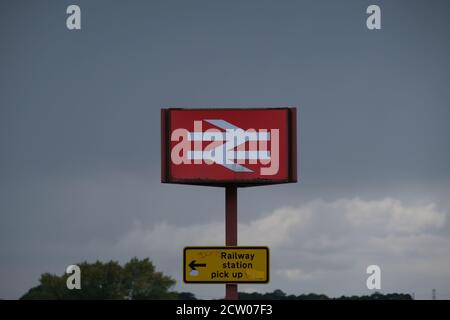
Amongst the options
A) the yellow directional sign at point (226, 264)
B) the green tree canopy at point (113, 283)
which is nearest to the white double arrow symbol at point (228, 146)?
the yellow directional sign at point (226, 264)

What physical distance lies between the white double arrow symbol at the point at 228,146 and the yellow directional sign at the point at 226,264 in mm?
2986

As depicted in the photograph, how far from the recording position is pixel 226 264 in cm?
3550

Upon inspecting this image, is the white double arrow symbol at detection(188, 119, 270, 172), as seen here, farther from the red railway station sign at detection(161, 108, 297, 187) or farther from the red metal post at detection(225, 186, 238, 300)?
the red metal post at detection(225, 186, 238, 300)

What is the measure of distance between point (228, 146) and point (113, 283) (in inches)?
4480

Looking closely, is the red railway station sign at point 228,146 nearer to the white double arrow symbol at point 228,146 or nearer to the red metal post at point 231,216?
the white double arrow symbol at point 228,146

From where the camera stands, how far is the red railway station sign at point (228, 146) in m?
36.4

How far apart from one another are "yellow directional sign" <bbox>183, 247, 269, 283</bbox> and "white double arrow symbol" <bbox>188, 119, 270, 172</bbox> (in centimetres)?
299

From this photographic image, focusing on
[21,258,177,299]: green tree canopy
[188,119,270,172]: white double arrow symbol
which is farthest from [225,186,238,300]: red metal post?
[21,258,177,299]: green tree canopy

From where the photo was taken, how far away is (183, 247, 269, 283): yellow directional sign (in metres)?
35.2

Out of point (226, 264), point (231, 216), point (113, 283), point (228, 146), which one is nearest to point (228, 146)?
point (228, 146)

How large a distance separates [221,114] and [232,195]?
9.72 feet

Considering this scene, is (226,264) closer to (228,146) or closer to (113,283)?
(228,146)

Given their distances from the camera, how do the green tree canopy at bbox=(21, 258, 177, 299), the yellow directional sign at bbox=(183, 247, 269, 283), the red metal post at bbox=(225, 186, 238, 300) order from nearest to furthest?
1. the yellow directional sign at bbox=(183, 247, 269, 283)
2. the red metal post at bbox=(225, 186, 238, 300)
3. the green tree canopy at bbox=(21, 258, 177, 299)
